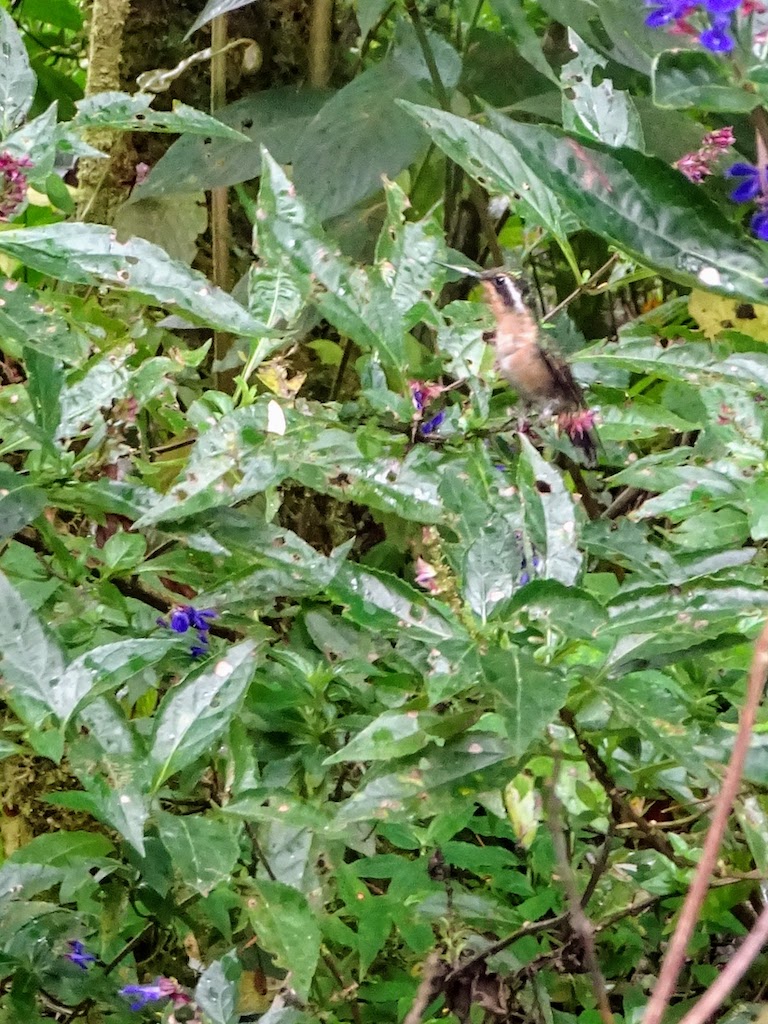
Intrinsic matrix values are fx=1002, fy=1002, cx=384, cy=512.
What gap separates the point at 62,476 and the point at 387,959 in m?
0.51

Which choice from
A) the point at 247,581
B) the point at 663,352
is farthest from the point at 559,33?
the point at 247,581

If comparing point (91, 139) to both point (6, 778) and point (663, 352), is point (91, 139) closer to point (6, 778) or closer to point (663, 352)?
point (6, 778)

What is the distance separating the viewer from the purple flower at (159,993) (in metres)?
0.61

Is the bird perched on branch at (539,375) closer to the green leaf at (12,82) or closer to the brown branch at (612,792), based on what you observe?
the brown branch at (612,792)

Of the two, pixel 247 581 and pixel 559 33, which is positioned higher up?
pixel 559 33

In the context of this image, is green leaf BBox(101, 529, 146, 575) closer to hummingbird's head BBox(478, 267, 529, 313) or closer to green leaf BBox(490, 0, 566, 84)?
hummingbird's head BBox(478, 267, 529, 313)

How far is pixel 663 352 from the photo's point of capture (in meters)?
0.54

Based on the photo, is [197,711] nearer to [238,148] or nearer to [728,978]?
[728,978]

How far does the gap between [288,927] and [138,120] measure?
1.54ft

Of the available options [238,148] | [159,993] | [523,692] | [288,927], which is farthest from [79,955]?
[238,148]

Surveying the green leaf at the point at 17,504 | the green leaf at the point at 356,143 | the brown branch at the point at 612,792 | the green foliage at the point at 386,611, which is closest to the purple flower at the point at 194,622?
the green foliage at the point at 386,611

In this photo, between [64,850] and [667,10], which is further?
[64,850]

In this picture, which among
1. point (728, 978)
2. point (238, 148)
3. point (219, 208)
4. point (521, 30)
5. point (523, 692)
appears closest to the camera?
point (728, 978)

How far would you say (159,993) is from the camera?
0.63 metres
